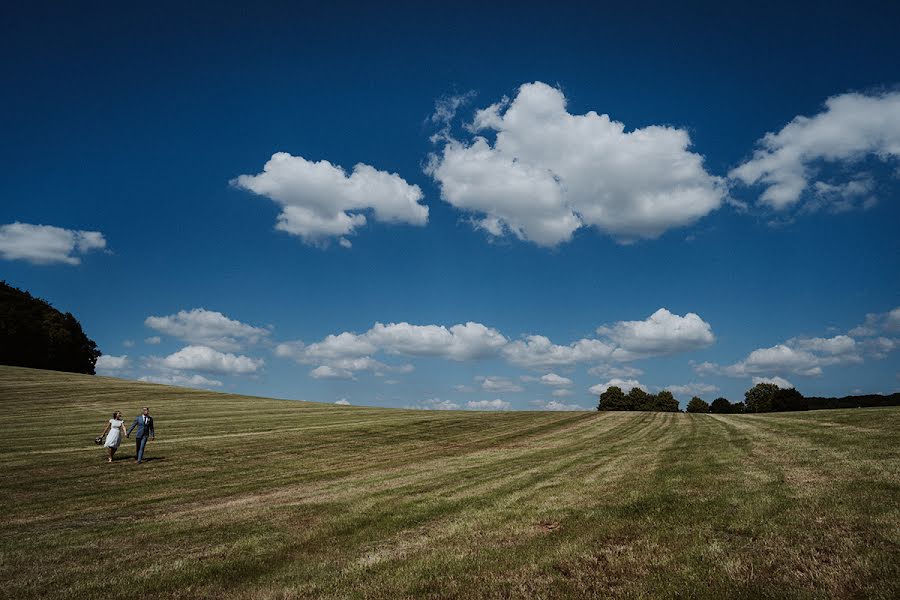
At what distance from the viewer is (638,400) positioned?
111812 mm

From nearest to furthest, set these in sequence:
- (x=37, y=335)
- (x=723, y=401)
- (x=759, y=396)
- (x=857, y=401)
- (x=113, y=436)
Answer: (x=113, y=436), (x=857, y=401), (x=37, y=335), (x=759, y=396), (x=723, y=401)

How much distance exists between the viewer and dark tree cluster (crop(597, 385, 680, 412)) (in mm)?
110125

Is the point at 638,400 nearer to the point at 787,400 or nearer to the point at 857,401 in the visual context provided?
the point at 787,400

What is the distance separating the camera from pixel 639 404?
11194 cm

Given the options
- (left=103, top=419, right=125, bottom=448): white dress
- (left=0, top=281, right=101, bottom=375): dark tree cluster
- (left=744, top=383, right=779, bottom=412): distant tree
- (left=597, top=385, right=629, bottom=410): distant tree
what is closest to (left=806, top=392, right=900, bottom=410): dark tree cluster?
(left=744, top=383, right=779, bottom=412): distant tree

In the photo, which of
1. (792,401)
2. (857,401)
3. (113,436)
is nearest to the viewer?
(113,436)

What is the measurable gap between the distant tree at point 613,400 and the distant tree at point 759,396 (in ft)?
92.8

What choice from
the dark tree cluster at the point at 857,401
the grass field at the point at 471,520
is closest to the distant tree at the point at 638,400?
the dark tree cluster at the point at 857,401

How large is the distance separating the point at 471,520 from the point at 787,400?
349 ft

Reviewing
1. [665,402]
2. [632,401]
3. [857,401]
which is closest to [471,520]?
[857,401]

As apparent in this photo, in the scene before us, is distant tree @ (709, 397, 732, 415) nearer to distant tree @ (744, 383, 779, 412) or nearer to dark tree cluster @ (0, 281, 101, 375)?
distant tree @ (744, 383, 779, 412)

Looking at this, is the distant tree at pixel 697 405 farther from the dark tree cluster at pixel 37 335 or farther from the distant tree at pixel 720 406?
the dark tree cluster at pixel 37 335

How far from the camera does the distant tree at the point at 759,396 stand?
102 m

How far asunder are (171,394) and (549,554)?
188 ft
